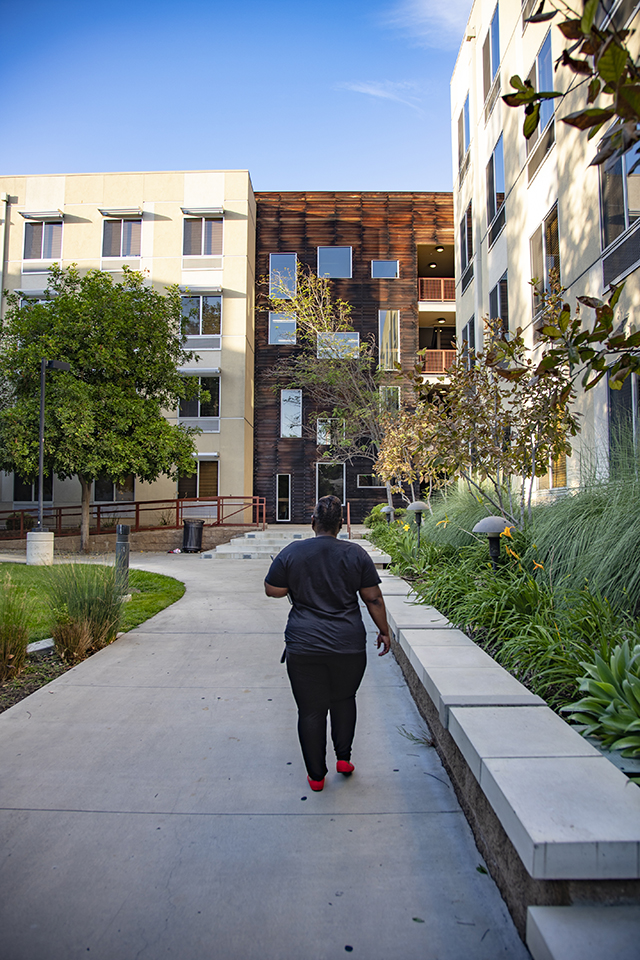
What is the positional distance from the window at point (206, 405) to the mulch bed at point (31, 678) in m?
19.2

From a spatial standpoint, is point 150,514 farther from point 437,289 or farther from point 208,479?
point 437,289

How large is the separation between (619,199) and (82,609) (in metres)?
9.42

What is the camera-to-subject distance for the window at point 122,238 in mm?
25391

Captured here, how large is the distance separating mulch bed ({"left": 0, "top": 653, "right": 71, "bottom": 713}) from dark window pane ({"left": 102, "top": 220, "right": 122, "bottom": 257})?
75.5 feet

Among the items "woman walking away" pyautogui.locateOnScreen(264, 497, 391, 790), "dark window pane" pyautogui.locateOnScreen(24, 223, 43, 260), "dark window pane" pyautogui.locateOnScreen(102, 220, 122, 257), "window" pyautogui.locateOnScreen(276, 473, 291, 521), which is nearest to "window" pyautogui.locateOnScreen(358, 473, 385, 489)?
"window" pyautogui.locateOnScreen(276, 473, 291, 521)

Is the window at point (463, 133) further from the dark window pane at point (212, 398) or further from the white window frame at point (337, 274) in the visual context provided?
the dark window pane at point (212, 398)

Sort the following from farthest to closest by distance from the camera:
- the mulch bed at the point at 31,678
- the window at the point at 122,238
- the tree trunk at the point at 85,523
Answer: the window at the point at 122,238 < the tree trunk at the point at 85,523 < the mulch bed at the point at 31,678

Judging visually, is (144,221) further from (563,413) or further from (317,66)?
(563,413)

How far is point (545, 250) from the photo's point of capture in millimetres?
12359

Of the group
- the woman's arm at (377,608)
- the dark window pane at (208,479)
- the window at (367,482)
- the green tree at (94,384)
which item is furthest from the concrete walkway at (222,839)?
the window at (367,482)

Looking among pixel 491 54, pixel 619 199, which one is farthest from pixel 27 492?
pixel 619 199

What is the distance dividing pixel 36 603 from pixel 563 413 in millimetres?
7281

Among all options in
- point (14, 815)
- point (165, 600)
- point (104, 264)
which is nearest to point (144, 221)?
point (104, 264)

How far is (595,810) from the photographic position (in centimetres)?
223
